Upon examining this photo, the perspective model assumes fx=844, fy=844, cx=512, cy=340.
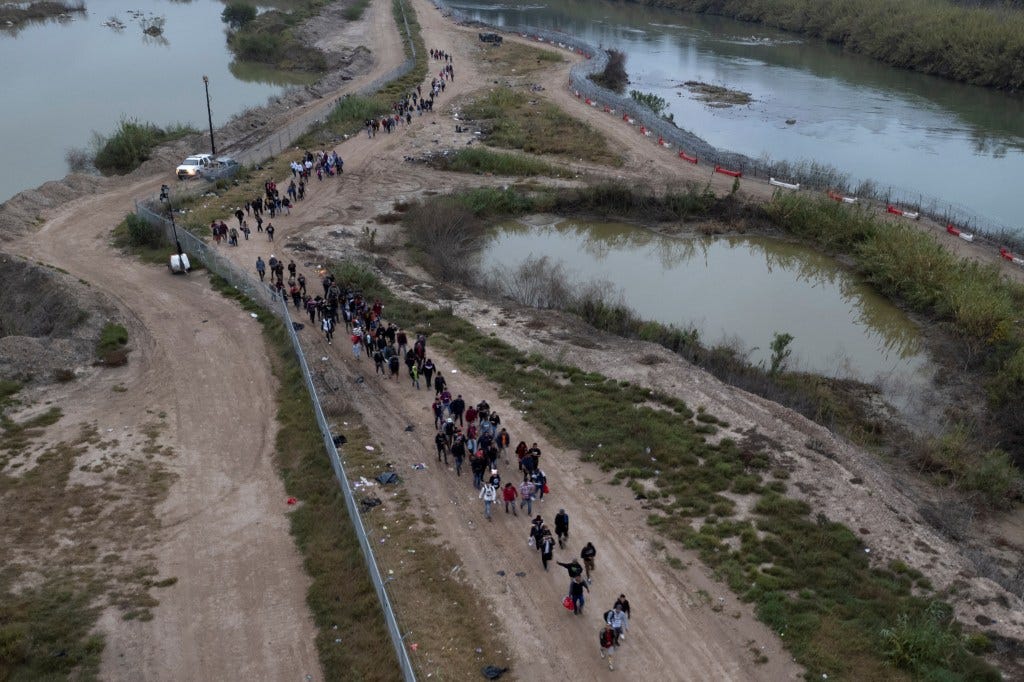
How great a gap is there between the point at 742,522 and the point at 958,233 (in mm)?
26184

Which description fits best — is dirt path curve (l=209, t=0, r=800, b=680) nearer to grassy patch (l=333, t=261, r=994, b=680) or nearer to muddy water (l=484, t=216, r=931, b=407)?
grassy patch (l=333, t=261, r=994, b=680)

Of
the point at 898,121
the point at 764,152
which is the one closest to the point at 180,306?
the point at 764,152

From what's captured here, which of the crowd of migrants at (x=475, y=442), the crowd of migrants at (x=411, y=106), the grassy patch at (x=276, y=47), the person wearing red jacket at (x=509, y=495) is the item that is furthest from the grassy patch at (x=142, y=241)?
the grassy patch at (x=276, y=47)

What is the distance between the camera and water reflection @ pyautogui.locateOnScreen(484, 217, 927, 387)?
30406mm

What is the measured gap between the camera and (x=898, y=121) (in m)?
63.3

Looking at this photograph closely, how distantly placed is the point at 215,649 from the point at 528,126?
43856mm

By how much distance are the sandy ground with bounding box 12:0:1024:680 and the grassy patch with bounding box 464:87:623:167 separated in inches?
840

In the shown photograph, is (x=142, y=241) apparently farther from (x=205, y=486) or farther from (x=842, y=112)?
(x=842, y=112)

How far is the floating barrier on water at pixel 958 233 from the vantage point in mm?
37250

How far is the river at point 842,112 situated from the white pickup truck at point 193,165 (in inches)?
1279

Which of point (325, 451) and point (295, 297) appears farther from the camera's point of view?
point (295, 297)

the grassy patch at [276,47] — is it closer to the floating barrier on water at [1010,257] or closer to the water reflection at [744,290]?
the water reflection at [744,290]

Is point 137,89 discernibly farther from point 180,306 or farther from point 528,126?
point 180,306

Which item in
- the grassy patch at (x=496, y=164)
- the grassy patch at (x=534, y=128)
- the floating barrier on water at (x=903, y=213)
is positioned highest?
the grassy patch at (x=534, y=128)
